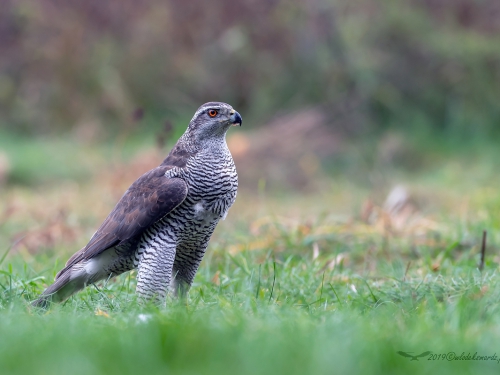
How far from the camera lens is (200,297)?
4.17 m

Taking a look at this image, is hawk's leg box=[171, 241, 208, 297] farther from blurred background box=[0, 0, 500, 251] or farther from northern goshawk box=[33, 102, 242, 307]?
blurred background box=[0, 0, 500, 251]

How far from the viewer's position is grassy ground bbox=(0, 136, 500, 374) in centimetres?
257

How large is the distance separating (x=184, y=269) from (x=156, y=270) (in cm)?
37

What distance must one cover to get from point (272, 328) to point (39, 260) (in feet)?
12.3

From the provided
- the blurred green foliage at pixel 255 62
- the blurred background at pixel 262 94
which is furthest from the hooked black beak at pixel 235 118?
the blurred green foliage at pixel 255 62

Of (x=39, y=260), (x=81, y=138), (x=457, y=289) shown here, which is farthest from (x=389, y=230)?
(x=81, y=138)

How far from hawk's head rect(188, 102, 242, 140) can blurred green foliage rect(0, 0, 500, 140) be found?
283 inches

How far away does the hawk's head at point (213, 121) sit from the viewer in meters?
4.54

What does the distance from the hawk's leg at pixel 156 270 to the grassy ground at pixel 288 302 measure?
120 mm

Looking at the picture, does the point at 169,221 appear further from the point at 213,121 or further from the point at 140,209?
the point at 213,121

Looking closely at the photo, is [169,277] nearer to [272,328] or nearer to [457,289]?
[272,328]

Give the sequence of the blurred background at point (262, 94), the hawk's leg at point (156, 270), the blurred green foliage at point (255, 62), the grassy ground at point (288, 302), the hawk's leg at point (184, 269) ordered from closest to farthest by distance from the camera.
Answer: the grassy ground at point (288, 302) → the hawk's leg at point (156, 270) → the hawk's leg at point (184, 269) → the blurred background at point (262, 94) → the blurred green foliage at point (255, 62)

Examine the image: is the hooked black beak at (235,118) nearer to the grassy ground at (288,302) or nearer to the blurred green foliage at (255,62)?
the grassy ground at (288,302)

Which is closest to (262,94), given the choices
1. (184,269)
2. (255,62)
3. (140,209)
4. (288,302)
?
(255,62)
